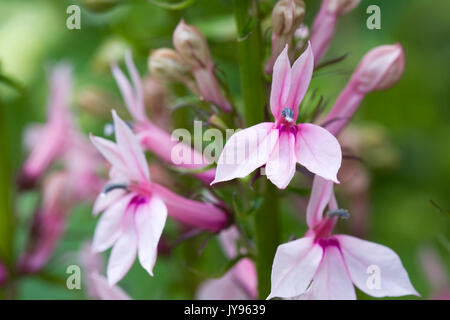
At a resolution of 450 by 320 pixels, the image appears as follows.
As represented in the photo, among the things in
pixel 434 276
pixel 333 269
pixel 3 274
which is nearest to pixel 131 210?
pixel 333 269

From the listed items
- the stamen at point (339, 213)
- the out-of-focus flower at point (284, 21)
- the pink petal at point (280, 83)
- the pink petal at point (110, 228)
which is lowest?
the pink petal at point (110, 228)

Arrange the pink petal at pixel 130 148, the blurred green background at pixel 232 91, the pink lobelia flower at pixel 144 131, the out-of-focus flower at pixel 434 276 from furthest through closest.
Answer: the blurred green background at pixel 232 91
the out-of-focus flower at pixel 434 276
the pink lobelia flower at pixel 144 131
the pink petal at pixel 130 148

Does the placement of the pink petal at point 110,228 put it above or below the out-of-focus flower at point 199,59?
below

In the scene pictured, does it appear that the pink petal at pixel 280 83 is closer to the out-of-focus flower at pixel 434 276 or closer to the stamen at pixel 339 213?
the stamen at pixel 339 213

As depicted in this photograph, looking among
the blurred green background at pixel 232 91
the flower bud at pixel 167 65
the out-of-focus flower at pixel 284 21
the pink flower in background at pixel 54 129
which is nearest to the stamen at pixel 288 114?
the out-of-focus flower at pixel 284 21

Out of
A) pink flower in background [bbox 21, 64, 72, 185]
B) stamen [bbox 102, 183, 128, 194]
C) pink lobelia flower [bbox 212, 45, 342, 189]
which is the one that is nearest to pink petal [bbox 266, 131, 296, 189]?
pink lobelia flower [bbox 212, 45, 342, 189]

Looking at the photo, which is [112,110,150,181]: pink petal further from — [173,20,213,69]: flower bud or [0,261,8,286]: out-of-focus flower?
[0,261,8,286]: out-of-focus flower
